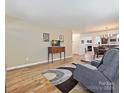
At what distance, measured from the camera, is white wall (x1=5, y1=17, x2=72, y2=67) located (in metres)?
4.43

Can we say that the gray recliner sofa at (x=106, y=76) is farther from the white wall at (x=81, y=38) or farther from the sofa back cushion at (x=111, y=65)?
the white wall at (x=81, y=38)

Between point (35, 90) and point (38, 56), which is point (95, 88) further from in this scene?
point (38, 56)

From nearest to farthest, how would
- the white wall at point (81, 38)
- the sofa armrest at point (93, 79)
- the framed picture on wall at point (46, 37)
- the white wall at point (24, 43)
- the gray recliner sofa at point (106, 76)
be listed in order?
the gray recliner sofa at point (106, 76) → the sofa armrest at point (93, 79) → the white wall at point (24, 43) → the framed picture on wall at point (46, 37) → the white wall at point (81, 38)

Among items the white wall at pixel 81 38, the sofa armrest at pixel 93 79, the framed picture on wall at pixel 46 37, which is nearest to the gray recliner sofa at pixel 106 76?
the sofa armrest at pixel 93 79

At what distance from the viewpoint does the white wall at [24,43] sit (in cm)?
443

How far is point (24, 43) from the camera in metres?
5.01

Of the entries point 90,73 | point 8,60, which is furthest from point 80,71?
point 8,60

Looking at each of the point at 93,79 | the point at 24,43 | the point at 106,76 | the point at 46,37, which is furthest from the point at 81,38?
the point at 106,76

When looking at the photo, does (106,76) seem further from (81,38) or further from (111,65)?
(81,38)

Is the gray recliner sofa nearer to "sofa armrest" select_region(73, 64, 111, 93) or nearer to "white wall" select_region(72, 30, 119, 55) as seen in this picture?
"sofa armrest" select_region(73, 64, 111, 93)

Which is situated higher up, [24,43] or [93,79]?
[24,43]

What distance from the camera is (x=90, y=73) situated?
222cm
